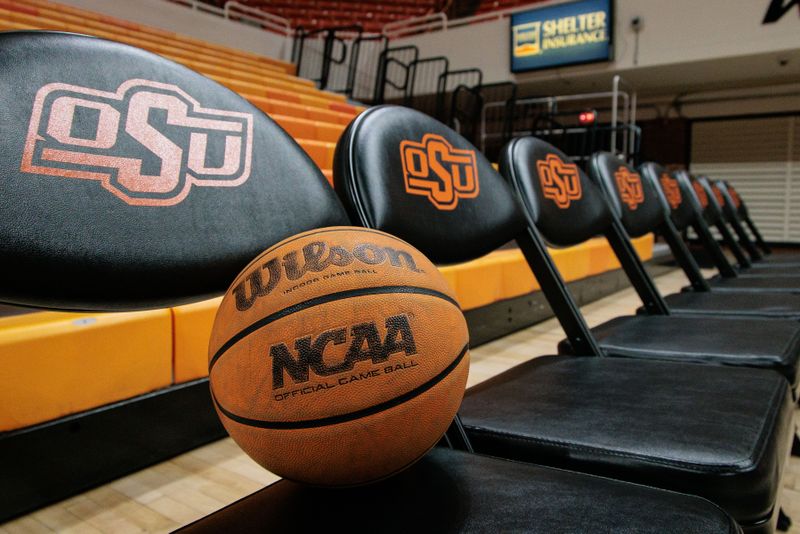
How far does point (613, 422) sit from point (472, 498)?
31 centimetres

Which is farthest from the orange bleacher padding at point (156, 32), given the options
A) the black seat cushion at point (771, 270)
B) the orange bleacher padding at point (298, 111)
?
the black seat cushion at point (771, 270)

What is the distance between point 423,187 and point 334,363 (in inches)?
20.5

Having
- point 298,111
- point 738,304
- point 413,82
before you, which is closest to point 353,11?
point 413,82

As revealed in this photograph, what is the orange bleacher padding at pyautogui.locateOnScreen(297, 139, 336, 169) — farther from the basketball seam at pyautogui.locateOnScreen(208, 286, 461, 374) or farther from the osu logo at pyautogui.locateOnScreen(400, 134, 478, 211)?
the basketball seam at pyautogui.locateOnScreen(208, 286, 461, 374)

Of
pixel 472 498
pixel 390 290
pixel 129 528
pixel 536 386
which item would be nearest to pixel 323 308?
pixel 390 290

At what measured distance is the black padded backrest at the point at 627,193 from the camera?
1.83m

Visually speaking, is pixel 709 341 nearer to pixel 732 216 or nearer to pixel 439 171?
pixel 439 171

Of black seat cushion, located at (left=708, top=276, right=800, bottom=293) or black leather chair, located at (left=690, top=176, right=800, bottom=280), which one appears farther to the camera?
black leather chair, located at (left=690, top=176, right=800, bottom=280)

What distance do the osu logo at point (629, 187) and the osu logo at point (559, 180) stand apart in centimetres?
43

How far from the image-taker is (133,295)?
0.67 metres

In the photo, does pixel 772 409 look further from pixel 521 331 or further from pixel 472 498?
pixel 521 331

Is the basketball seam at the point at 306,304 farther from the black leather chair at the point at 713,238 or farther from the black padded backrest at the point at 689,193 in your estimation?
the black padded backrest at the point at 689,193

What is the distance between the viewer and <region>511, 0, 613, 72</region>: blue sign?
27.3 feet

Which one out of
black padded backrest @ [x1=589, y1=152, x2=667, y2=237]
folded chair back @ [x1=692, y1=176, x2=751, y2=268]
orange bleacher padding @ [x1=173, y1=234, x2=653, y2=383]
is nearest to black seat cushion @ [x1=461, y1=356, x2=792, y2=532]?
orange bleacher padding @ [x1=173, y1=234, x2=653, y2=383]
